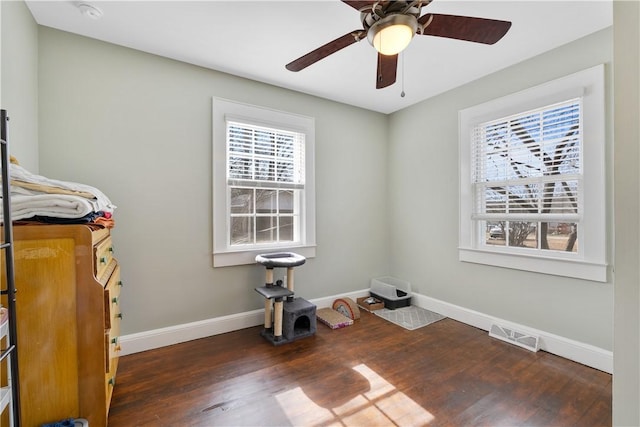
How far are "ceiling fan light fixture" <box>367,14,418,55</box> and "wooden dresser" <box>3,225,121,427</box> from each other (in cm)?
167

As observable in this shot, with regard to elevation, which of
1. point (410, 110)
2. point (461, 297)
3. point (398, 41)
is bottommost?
point (461, 297)

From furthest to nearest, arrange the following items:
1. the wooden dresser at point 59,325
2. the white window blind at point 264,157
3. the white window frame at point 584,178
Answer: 1. the white window blind at point 264,157
2. the white window frame at point 584,178
3. the wooden dresser at point 59,325

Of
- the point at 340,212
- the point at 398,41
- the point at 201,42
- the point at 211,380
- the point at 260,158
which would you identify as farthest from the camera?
the point at 340,212

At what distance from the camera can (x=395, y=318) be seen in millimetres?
3084

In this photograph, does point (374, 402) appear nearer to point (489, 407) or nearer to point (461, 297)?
point (489, 407)

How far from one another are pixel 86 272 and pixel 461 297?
3.15m

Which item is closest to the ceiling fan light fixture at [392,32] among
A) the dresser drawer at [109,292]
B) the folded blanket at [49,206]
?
the folded blanket at [49,206]

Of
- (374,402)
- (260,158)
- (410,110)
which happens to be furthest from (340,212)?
(374,402)

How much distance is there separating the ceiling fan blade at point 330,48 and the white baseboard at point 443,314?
2281 millimetres

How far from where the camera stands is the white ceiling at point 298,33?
1874mm

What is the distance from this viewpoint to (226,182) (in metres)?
2.75

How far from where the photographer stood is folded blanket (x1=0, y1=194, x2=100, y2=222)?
1246 millimetres

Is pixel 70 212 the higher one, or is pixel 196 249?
pixel 70 212

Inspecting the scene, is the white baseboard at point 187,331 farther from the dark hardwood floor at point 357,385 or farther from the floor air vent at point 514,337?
the floor air vent at point 514,337
